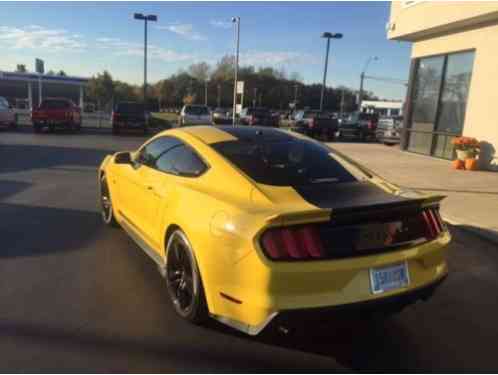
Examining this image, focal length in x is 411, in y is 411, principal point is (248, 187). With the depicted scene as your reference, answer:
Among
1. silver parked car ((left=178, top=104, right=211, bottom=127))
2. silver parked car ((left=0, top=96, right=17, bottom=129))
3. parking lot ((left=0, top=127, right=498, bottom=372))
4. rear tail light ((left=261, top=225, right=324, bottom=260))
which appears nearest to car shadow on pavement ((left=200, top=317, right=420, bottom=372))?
parking lot ((left=0, top=127, right=498, bottom=372))

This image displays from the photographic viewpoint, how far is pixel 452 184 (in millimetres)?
9812

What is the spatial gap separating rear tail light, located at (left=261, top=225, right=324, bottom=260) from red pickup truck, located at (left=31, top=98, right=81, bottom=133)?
22.0 metres

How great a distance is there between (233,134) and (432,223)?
195 centimetres

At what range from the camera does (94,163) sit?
468 inches

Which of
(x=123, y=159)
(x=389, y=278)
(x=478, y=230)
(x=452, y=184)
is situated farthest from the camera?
(x=452, y=184)

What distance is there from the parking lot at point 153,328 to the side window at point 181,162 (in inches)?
44.6

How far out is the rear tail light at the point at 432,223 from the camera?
121 inches

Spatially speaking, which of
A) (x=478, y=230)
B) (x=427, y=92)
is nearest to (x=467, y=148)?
(x=427, y=92)

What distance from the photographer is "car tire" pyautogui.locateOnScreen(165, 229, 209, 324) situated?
312 cm

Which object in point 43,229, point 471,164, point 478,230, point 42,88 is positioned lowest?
point 43,229

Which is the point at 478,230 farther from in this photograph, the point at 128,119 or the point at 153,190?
the point at 128,119

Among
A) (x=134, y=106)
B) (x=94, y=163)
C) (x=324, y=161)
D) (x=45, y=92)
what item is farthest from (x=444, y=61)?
(x=45, y=92)

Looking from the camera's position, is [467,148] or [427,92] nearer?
[467,148]

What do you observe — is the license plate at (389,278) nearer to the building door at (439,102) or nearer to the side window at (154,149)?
the side window at (154,149)
